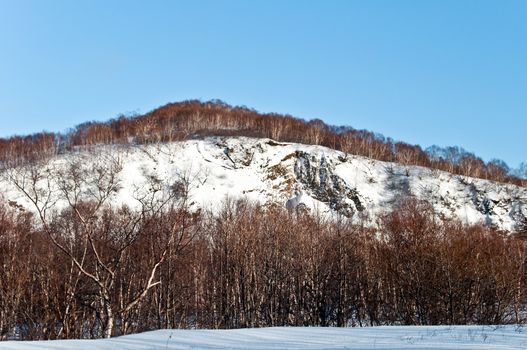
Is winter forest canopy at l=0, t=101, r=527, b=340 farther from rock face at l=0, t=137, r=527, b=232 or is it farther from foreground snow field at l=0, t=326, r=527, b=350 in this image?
rock face at l=0, t=137, r=527, b=232

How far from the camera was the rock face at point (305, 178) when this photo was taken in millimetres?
68500

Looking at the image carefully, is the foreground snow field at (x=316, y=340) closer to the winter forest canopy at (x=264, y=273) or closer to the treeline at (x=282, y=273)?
the winter forest canopy at (x=264, y=273)

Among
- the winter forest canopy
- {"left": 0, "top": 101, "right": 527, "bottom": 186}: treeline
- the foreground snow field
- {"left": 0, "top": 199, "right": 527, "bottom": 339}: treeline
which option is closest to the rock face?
{"left": 0, "top": 101, "right": 527, "bottom": 186}: treeline

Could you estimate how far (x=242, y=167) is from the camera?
73688 millimetres

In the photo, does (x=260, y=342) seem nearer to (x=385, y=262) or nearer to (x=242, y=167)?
(x=385, y=262)

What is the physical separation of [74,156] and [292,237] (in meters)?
50.4

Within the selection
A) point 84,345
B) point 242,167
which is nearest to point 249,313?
point 84,345

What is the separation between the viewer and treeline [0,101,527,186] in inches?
3388

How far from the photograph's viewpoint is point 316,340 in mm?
10438

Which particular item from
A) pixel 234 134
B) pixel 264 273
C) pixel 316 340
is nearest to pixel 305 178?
pixel 234 134

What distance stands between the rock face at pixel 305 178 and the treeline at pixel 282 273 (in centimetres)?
3013

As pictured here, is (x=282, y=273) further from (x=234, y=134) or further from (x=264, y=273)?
(x=234, y=134)

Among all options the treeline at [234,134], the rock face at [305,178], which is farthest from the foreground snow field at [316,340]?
the treeline at [234,134]

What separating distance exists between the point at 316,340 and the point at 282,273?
899 inches
